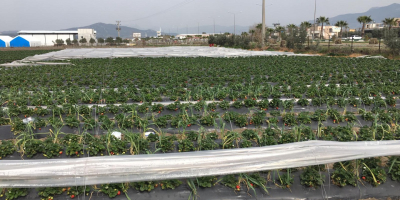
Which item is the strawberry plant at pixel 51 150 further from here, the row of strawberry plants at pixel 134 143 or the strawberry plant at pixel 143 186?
the strawberry plant at pixel 143 186

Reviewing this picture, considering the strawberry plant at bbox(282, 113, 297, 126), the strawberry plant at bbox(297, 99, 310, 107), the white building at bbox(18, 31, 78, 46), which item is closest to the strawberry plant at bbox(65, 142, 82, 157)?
the strawberry plant at bbox(282, 113, 297, 126)

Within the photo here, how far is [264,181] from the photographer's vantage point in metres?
3.39

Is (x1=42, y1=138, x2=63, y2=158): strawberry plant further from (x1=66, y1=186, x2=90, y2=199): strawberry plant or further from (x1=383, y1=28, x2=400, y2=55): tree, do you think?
(x1=383, y1=28, x2=400, y2=55): tree

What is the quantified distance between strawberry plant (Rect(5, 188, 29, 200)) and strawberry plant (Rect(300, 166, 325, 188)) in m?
3.21

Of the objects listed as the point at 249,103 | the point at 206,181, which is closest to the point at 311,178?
the point at 206,181

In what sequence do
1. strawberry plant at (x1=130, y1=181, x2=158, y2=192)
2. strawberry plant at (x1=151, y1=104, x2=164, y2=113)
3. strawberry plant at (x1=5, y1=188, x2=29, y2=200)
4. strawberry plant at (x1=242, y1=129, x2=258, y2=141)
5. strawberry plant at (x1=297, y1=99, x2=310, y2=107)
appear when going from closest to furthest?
strawberry plant at (x1=5, y1=188, x2=29, y2=200), strawberry plant at (x1=130, y1=181, x2=158, y2=192), strawberry plant at (x1=242, y1=129, x2=258, y2=141), strawberry plant at (x1=151, y1=104, x2=164, y2=113), strawberry plant at (x1=297, y1=99, x2=310, y2=107)

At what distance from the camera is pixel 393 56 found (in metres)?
19.5

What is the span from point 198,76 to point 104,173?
876cm

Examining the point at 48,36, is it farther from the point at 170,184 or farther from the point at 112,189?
the point at 170,184

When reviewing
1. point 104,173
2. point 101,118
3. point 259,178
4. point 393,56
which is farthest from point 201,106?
point 393,56

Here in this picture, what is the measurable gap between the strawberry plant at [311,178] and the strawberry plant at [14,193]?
10.5 ft

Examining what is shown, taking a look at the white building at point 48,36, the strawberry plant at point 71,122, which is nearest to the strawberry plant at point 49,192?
the strawberry plant at point 71,122

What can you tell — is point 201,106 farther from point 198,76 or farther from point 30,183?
point 198,76

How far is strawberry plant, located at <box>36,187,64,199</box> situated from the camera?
3.16 m
